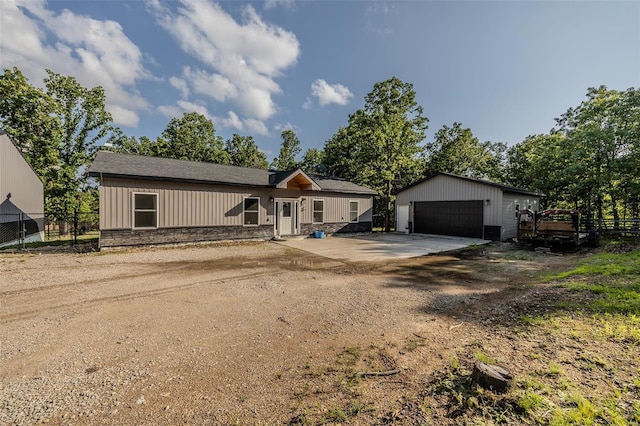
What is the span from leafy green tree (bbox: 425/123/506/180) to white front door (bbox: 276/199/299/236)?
18.9 meters

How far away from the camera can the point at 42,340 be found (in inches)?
133

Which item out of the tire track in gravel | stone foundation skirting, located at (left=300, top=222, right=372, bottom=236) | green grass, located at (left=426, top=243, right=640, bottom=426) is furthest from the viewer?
stone foundation skirting, located at (left=300, top=222, right=372, bottom=236)

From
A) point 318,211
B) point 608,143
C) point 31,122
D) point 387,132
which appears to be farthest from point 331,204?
point 31,122

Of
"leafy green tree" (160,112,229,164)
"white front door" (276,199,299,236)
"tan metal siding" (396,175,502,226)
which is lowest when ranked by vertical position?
"white front door" (276,199,299,236)

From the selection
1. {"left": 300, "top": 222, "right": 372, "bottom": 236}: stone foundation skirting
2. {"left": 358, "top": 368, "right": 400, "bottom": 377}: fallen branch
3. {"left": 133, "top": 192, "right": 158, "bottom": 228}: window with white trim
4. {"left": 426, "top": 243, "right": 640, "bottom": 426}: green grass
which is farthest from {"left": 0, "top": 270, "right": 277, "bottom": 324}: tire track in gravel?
{"left": 300, "top": 222, "right": 372, "bottom": 236}: stone foundation skirting

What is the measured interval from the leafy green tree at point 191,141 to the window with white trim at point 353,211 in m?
23.6

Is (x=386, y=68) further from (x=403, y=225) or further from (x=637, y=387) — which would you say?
(x=637, y=387)

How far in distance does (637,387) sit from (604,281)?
4.51 meters

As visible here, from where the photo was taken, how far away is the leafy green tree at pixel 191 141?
3183 centimetres

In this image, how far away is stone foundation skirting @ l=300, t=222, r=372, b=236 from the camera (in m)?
15.2

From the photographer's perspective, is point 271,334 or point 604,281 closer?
point 271,334

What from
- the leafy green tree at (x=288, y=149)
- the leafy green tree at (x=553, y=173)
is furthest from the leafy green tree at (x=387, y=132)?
the leafy green tree at (x=288, y=149)

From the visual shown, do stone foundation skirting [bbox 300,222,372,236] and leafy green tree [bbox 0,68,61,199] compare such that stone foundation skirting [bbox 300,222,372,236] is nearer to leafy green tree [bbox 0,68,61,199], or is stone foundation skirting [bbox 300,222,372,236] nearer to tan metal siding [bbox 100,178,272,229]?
tan metal siding [bbox 100,178,272,229]

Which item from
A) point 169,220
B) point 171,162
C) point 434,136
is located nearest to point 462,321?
point 169,220
